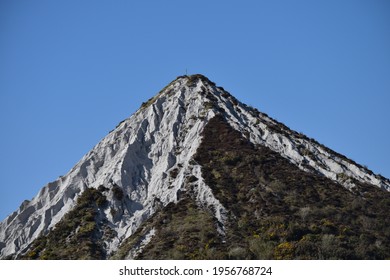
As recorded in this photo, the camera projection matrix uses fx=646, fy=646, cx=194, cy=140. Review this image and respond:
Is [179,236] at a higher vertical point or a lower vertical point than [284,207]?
lower

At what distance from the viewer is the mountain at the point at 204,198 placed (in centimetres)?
7294

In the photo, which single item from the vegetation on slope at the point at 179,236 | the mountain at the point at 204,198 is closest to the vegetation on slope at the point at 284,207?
the mountain at the point at 204,198

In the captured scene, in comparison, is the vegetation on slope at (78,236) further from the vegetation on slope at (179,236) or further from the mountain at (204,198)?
the vegetation on slope at (179,236)

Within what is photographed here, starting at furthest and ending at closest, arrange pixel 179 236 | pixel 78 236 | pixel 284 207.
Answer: pixel 284 207 < pixel 78 236 < pixel 179 236

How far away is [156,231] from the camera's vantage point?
252 ft

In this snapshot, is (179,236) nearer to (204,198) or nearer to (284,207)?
(204,198)

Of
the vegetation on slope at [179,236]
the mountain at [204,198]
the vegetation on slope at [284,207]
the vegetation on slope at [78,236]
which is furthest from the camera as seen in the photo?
the vegetation on slope at [78,236]

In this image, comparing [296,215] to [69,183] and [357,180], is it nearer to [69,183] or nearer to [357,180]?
[357,180]

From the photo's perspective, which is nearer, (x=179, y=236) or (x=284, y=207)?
(x=179, y=236)

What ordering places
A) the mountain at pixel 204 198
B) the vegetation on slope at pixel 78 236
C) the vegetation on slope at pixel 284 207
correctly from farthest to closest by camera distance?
1. the vegetation on slope at pixel 78 236
2. the mountain at pixel 204 198
3. the vegetation on slope at pixel 284 207

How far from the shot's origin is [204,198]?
83062 millimetres

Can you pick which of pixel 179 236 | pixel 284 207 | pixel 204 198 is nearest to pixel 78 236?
pixel 179 236

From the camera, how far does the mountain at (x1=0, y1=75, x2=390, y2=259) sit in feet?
239

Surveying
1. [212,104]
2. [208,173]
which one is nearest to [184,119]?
[212,104]
